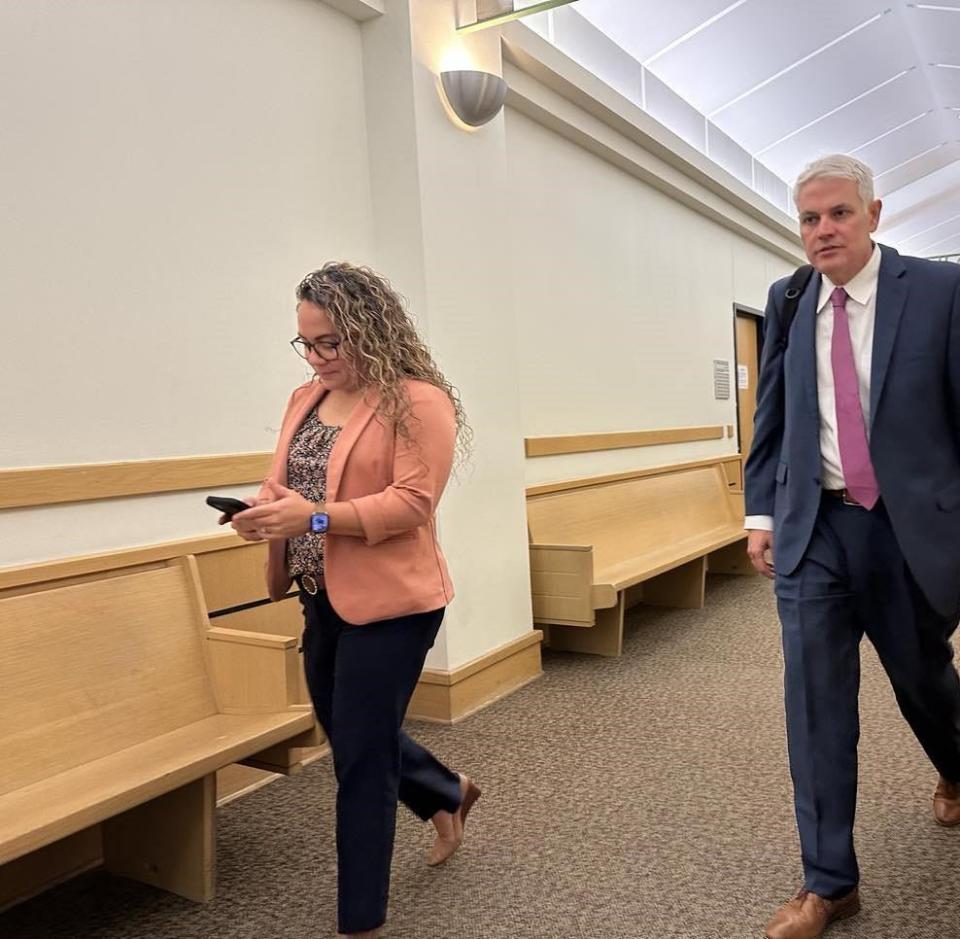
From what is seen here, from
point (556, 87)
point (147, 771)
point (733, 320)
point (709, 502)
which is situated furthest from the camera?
point (733, 320)

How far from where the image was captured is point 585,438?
5.25 m

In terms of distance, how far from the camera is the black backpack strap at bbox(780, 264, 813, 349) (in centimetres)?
212

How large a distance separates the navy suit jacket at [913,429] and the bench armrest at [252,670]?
4.30 ft

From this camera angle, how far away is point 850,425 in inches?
77.4

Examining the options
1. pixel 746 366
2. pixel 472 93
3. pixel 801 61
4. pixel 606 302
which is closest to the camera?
pixel 472 93

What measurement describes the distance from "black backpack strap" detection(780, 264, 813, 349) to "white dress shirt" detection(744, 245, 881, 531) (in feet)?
0.32

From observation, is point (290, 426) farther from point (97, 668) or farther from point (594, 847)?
point (594, 847)

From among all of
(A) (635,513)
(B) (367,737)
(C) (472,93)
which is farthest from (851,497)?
(A) (635,513)

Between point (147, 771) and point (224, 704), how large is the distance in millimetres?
496

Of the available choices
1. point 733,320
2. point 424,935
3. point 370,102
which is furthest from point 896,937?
point 733,320

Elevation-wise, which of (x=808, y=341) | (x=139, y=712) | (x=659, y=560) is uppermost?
(x=808, y=341)

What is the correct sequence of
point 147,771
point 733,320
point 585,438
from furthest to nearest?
point 733,320, point 585,438, point 147,771

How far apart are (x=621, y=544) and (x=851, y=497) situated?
3.16 m

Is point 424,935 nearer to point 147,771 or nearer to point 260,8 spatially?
point 147,771
